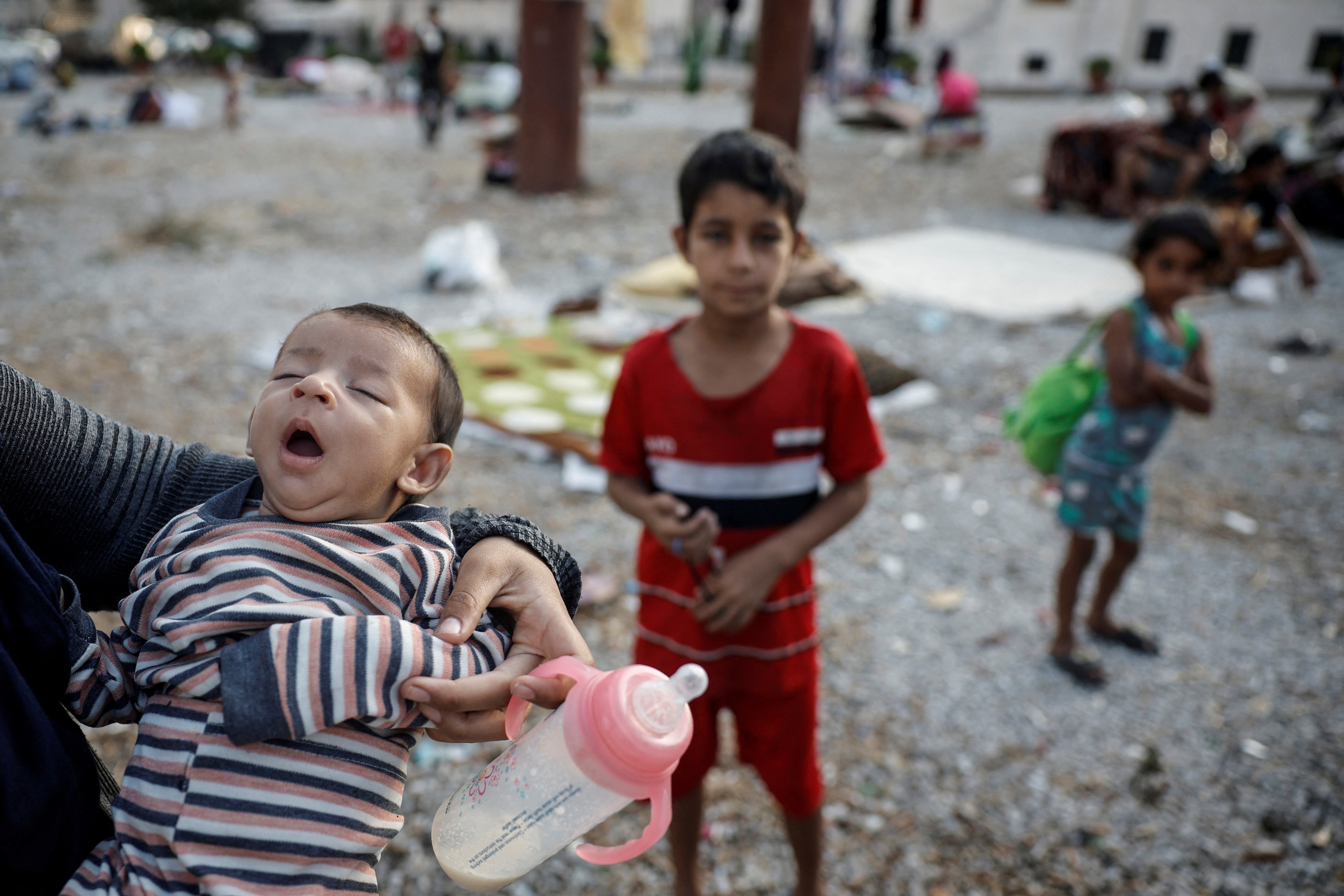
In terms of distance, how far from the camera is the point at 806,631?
6.80ft

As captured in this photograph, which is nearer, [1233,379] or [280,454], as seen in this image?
[280,454]

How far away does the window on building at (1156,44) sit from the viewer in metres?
27.4

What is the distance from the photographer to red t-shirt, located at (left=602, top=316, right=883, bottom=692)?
78.2 inches

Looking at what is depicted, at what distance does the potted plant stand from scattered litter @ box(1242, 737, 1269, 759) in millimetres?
28005

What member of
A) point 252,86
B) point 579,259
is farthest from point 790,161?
point 252,86

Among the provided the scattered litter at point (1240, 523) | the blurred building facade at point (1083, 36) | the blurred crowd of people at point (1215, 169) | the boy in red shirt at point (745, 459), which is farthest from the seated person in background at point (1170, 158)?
the blurred building facade at point (1083, 36)

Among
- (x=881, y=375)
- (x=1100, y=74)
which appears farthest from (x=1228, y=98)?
(x=1100, y=74)

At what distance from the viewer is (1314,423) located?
5.34 m

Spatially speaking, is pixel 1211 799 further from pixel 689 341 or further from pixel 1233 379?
pixel 1233 379

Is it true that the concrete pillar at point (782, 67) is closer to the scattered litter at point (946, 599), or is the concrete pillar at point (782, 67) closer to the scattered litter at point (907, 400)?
the scattered litter at point (907, 400)

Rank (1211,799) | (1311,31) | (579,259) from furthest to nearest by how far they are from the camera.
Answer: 1. (1311,31)
2. (579,259)
3. (1211,799)

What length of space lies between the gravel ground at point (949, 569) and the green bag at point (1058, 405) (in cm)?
71

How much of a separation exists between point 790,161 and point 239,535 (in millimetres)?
1509

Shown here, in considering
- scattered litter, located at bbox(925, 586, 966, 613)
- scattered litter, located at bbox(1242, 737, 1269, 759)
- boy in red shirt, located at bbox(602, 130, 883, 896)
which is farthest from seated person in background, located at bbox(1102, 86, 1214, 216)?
boy in red shirt, located at bbox(602, 130, 883, 896)
